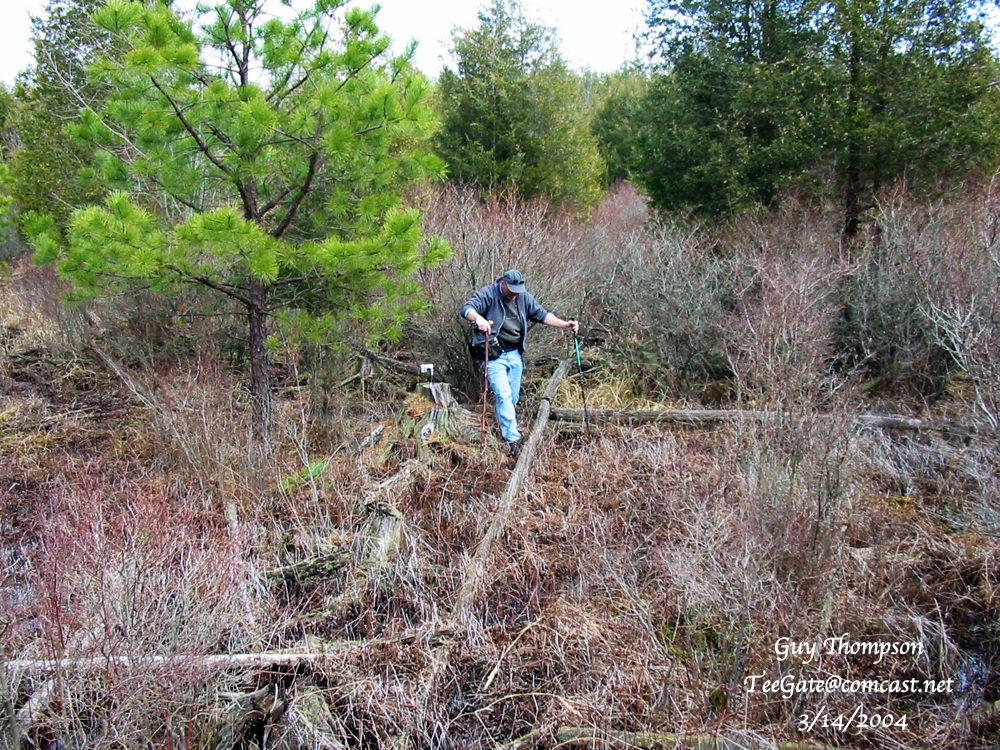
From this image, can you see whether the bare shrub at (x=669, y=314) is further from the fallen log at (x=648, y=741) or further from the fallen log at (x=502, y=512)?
the fallen log at (x=648, y=741)

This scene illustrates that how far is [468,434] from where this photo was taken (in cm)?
615

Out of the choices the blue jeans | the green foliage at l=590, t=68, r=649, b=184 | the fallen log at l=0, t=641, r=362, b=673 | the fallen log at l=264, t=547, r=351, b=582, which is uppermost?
the green foliage at l=590, t=68, r=649, b=184

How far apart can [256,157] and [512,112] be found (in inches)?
410

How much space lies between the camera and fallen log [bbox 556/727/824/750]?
2.87 m

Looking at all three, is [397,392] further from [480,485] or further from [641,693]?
[641,693]

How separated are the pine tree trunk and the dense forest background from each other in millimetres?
21

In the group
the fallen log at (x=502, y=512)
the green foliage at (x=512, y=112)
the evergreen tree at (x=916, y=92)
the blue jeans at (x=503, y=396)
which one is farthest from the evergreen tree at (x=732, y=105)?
the blue jeans at (x=503, y=396)

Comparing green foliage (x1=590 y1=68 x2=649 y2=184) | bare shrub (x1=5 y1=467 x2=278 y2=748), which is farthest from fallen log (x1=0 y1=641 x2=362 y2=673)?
green foliage (x1=590 y1=68 x2=649 y2=184)

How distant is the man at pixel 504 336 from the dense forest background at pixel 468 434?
1.27ft

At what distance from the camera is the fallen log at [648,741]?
9.40 ft

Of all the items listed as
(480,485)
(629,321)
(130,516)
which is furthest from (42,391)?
(629,321)

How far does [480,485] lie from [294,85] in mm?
3321

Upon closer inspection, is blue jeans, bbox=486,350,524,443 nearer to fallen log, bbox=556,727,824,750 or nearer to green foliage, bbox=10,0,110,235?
fallen log, bbox=556,727,824,750

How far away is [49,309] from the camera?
29.8ft
